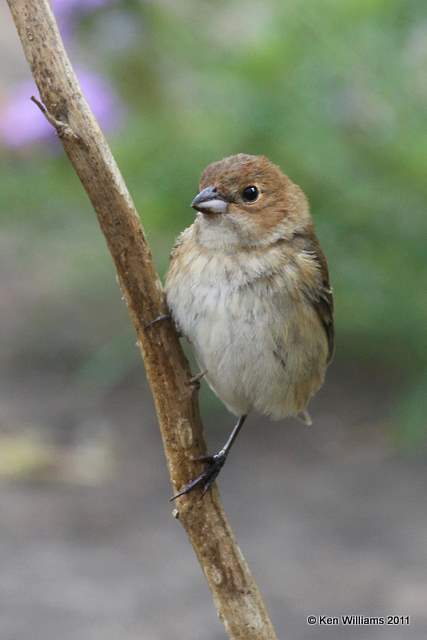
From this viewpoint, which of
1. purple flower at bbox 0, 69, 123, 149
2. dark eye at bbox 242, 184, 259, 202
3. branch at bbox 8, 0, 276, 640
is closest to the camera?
branch at bbox 8, 0, 276, 640

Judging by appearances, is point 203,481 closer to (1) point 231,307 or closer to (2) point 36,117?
(1) point 231,307

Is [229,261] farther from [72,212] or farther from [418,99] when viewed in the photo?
[72,212]

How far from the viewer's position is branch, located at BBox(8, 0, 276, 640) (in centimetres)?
251

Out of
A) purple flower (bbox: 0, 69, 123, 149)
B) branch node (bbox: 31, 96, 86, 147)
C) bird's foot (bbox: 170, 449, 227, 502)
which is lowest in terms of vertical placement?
bird's foot (bbox: 170, 449, 227, 502)

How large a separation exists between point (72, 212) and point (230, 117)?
1120 mm

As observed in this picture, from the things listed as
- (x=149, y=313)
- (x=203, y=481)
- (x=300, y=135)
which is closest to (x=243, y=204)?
(x=149, y=313)

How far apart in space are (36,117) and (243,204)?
297 cm

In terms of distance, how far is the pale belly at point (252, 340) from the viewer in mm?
3389

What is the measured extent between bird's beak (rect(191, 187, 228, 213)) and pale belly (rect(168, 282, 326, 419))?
216 mm

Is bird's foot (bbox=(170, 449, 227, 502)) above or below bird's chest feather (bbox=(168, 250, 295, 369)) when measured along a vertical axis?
below

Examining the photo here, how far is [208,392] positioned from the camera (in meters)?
6.44

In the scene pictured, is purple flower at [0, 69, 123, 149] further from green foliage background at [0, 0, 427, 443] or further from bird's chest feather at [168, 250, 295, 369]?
bird's chest feather at [168, 250, 295, 369]

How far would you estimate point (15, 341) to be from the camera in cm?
757

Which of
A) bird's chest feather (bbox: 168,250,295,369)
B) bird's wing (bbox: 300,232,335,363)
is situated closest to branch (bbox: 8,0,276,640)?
bird's chest feather (bbox: 168,250,295,369)
